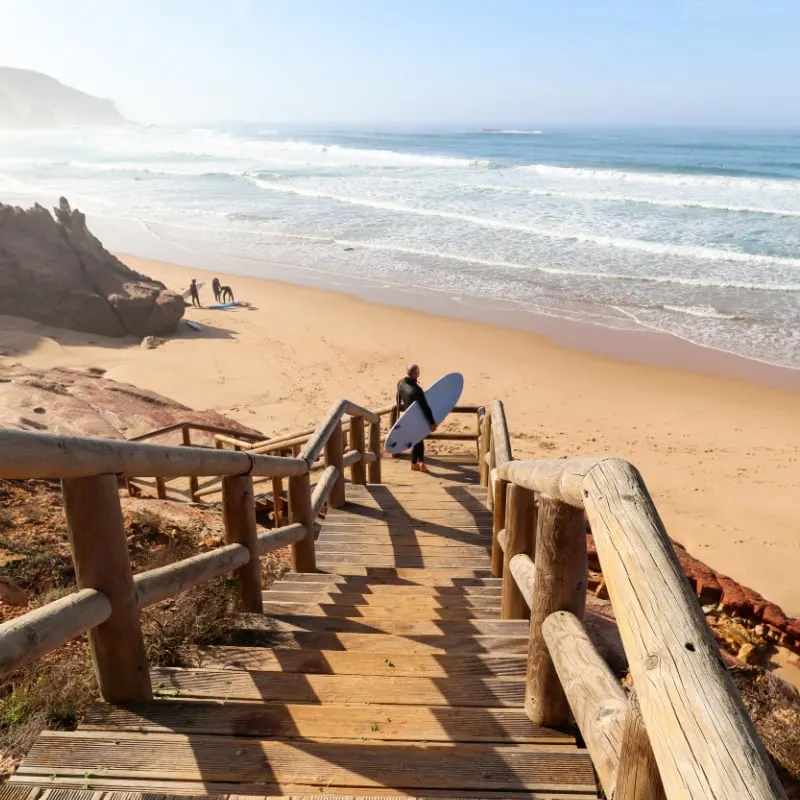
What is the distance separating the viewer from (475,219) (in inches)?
1176

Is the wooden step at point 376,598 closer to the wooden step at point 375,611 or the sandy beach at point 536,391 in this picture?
the wooden step at point 375,611

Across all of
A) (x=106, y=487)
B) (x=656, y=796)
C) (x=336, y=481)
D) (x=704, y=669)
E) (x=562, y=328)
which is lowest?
(x=562, y=328)

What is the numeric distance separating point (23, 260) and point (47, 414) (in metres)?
10.9

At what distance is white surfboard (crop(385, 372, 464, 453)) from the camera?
27.7ft

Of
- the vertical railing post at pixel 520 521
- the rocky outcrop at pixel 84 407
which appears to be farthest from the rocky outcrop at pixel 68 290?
the vertical railing post at pixel 520 521

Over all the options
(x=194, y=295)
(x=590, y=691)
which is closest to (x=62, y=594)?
(x=590, y=691)

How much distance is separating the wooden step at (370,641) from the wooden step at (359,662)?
12 cm

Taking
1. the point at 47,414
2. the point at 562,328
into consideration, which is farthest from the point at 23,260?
the point at 562,328

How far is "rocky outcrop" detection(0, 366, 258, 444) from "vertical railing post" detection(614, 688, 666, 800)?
→ 8121 millimetres

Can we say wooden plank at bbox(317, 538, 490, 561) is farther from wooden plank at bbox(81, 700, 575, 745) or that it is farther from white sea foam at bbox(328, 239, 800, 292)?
white sea foam at bbox(328, 239, 800, 292)

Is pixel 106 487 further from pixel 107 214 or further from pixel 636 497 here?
pixel 107 214

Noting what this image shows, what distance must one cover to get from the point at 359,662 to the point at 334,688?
32 centimetres

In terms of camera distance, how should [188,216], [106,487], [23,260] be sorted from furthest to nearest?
[188,216] < [23,260] < [106,487]

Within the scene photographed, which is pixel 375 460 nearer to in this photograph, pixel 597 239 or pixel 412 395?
pixel 412 395
